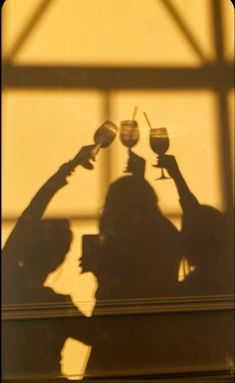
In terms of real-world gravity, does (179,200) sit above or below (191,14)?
below

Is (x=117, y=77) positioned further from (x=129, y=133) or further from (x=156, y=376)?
(x=156, y=376)

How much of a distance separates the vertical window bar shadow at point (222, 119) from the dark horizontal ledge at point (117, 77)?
6 centimetres

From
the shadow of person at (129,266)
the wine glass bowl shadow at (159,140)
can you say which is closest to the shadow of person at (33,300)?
the shadow of person at (129,266)

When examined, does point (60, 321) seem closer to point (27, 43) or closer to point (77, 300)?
point (77, 300)

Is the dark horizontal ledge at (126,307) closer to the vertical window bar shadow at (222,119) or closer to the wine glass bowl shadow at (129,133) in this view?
the vertical window bar shadow at (222,119)

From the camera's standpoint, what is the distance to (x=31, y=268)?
7.95ft

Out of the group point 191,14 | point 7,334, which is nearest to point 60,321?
point 7,334

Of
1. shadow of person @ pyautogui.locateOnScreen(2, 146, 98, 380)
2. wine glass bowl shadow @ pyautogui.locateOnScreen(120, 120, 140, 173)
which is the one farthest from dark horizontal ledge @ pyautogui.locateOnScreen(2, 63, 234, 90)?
shadow of person @ pyautogui.locateOnScreen(2, 146, 98, 380)

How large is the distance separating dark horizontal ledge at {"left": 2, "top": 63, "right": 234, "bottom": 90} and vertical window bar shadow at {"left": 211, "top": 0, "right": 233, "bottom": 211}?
60mm

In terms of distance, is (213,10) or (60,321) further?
(213,10)

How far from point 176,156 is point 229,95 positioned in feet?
1.62

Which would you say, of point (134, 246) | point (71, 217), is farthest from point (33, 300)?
point (134, 246)

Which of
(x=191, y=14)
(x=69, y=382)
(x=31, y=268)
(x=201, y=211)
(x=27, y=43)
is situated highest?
(x=191, y=14)

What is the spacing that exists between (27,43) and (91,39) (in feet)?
1.22
